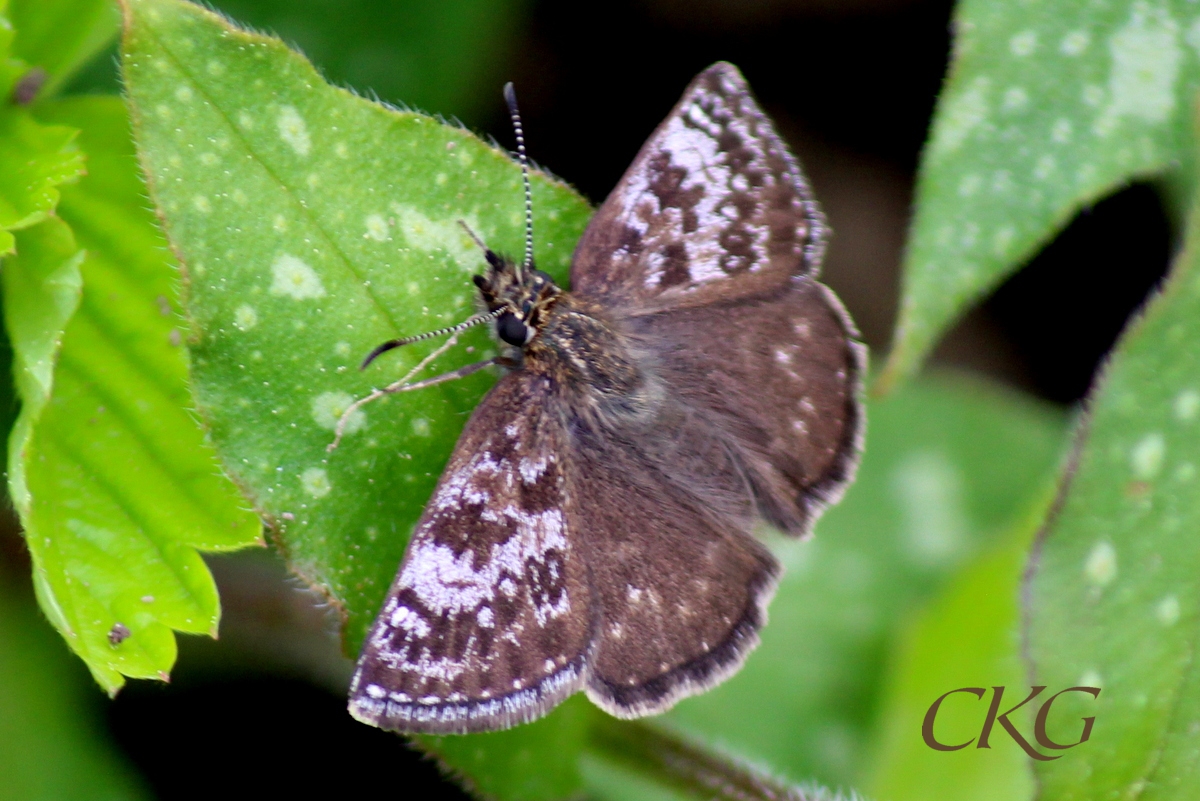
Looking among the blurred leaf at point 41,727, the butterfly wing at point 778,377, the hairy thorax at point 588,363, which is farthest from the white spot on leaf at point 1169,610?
the blurred leaf at point 41,727

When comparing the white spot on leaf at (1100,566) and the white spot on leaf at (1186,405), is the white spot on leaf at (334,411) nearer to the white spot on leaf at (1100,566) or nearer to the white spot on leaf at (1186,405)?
the white spot on leaf at (1100,566)

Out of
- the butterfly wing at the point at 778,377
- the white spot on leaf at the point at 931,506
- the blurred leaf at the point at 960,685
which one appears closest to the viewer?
the butterfly wing at the point at 778,377

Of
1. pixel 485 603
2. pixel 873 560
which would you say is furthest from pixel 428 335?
pixel 873 560

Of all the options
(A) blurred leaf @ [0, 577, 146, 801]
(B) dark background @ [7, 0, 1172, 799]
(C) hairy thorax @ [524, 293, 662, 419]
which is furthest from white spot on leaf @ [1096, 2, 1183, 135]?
(A) blurred leaf @ [0, 577, 146, 801]

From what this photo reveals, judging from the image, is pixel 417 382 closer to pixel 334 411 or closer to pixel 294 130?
pixel 334 411

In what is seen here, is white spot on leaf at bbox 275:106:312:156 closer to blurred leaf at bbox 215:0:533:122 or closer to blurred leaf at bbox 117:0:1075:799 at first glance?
blurred leaf at bbox 117:0:1075:799

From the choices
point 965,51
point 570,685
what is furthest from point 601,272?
point 965,51
